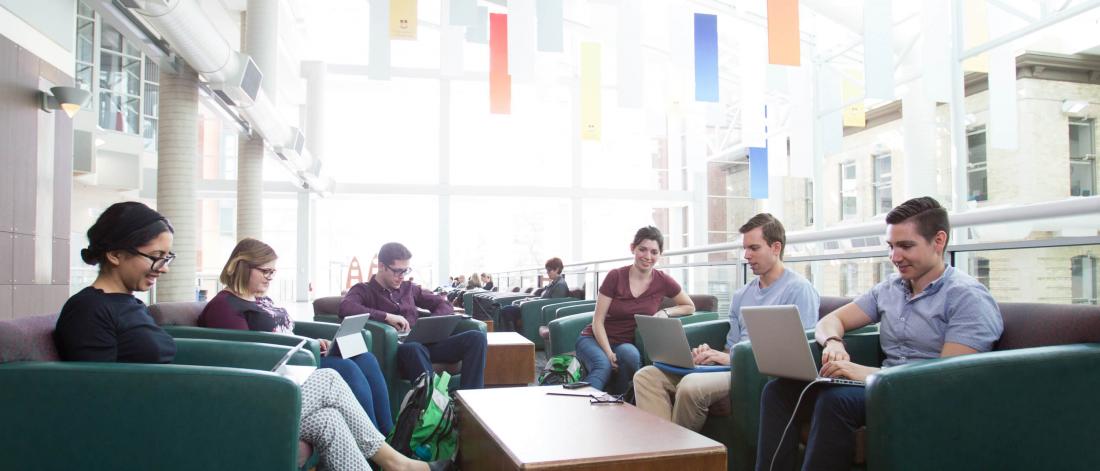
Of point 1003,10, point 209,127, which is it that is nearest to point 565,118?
point 209,127

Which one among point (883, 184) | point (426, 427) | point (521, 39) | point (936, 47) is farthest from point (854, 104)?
point (426, 427)

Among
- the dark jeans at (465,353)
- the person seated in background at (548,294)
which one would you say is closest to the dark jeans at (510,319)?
the person seated in background at (548,294)

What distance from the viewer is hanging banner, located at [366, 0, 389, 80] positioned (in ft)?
23.8

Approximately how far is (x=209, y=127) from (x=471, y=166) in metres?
7.62

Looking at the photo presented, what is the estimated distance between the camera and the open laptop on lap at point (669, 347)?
2912mm

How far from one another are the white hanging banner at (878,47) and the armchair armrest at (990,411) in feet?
14.8

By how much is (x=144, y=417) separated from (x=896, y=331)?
2158 mm

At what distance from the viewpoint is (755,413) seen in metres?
2.50

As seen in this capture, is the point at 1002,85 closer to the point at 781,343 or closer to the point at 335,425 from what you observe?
the point at 781,343

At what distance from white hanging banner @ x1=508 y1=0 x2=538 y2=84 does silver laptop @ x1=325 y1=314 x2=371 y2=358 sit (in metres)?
4.48

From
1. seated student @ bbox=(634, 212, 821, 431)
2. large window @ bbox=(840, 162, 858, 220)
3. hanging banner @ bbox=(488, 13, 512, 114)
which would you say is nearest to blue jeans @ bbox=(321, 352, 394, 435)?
seated student @ bbox=(634, 212, 821, 431)

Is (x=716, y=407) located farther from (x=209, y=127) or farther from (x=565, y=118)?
(x=209, y=127)

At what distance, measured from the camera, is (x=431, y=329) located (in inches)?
161

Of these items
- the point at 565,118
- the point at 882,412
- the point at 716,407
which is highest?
the point at 565,118
